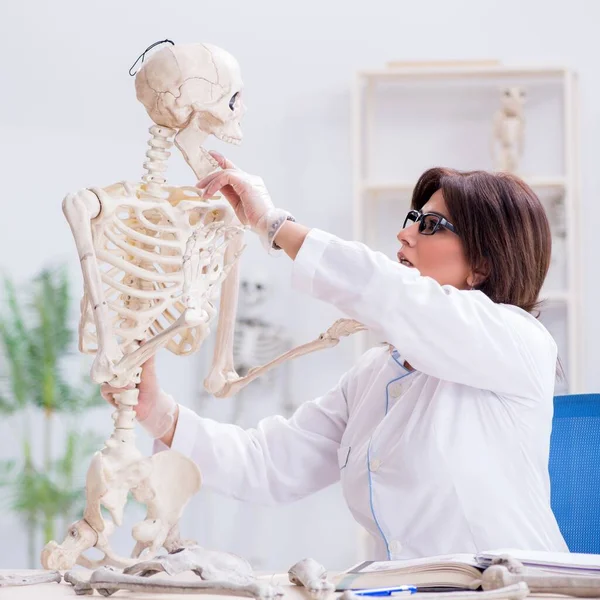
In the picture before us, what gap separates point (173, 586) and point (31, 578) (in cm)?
32

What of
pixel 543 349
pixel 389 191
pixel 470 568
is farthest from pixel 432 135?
pixel 470 568

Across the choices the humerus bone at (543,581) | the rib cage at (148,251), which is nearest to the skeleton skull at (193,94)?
the rib cage at (148,251)

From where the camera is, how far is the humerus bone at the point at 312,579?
1.20 meters

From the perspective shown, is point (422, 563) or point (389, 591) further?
point (422, 563)

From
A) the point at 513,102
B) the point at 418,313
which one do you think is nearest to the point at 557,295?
the point at 513,102

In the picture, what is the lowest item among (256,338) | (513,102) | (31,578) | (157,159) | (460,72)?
(31,578)

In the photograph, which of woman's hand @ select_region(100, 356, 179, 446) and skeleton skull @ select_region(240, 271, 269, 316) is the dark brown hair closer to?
woman's hand @ select_region(100, 356, 179, 446)

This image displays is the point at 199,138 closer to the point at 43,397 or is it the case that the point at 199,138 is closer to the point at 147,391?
the point at 147,391

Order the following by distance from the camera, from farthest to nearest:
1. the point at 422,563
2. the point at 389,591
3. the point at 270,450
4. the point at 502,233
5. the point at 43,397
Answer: the point at 43,397 → the point at 270,450 → the point at 502,233 → the point at 422,563 → the point at 389,591

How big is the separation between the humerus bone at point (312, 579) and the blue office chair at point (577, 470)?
0.77 m

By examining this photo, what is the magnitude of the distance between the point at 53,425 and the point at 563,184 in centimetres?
227

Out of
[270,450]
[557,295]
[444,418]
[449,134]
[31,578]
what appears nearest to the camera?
[31,578]

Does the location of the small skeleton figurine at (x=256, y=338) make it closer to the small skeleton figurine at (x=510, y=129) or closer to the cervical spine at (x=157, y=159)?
the small skeleton figurine at (x=510, y=129)

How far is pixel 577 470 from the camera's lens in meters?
1.89
